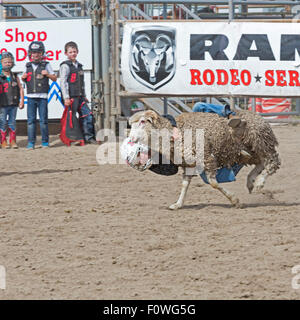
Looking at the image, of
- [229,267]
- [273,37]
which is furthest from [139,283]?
[273,37]

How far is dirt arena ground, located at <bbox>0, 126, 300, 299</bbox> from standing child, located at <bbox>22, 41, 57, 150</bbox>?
9.39 feet

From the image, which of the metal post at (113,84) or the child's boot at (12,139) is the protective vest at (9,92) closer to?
the child's boot at (12,139)

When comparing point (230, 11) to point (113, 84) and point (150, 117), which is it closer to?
point (113, 84)

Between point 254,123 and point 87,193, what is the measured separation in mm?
2025

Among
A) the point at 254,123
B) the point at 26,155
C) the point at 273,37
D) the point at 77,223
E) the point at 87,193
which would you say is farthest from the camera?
the point at 273,37

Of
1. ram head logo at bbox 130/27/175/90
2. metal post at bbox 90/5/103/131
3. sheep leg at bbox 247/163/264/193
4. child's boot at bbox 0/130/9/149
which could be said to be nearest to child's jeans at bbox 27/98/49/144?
child's boot at bbox 0/130/9/149

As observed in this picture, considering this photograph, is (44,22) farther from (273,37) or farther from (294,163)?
(294,163)

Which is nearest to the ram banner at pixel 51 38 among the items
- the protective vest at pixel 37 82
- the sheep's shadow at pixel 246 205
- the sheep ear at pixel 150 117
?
the protective vest at pixel 37 82

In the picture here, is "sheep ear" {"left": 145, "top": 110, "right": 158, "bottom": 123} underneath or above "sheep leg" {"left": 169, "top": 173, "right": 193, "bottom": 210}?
above

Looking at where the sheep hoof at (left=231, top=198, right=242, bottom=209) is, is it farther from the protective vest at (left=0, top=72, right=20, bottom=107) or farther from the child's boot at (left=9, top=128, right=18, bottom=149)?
the protective vest at (left=0, top=72, right=20, bottom=107)

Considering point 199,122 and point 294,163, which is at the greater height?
point 199,122

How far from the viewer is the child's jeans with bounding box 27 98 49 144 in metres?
11.4

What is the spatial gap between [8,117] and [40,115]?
528mm

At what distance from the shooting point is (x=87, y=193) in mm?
7500
